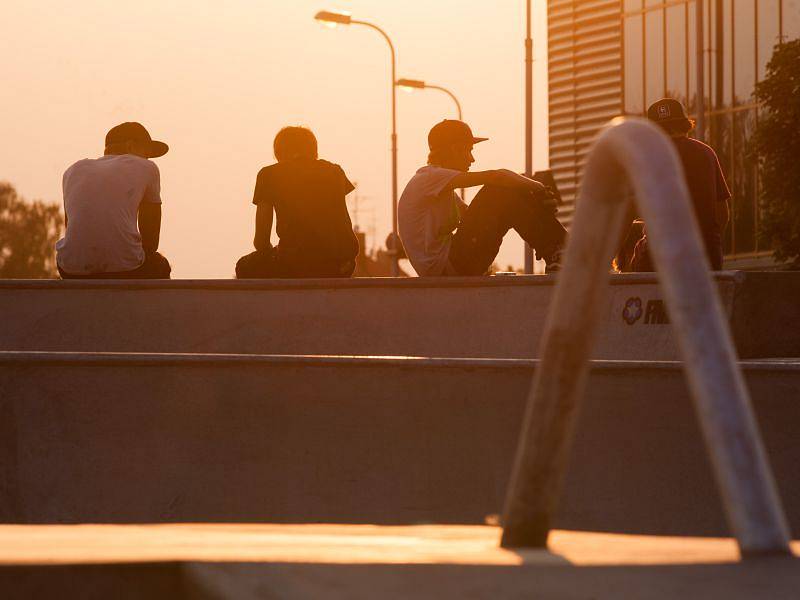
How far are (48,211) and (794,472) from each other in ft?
440

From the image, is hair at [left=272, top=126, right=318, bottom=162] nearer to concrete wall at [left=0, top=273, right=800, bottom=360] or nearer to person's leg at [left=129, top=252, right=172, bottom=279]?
person's leg at [left=129, top=252, right=172, bottom=279]

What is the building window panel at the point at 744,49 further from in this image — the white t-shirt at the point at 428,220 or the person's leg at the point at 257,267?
the person's leg at the point at 257,267

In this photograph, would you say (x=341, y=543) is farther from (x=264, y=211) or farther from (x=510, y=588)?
(x=264, y=211)

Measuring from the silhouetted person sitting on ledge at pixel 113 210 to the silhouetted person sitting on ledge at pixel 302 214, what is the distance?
2.27ft

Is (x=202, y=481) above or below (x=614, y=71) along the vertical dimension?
below

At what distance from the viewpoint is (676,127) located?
10.5 metres

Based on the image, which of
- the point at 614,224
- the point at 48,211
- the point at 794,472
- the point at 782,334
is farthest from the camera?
Answer: the point at 48,211

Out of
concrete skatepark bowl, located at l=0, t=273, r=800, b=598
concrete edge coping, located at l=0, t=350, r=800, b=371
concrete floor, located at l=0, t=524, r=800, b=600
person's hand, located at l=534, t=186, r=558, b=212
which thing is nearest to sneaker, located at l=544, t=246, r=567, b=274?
person's hand, located at l=534, t=186, r=558, b=212

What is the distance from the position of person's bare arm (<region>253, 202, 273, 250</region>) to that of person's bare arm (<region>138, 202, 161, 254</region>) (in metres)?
0.68

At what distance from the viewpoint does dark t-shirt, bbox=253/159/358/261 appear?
36.2ft

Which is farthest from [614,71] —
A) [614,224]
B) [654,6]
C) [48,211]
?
[48,211]

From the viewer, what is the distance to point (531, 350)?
9.65 m

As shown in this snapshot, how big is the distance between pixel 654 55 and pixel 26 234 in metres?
88.7

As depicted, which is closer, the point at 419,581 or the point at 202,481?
the point at 419,581
